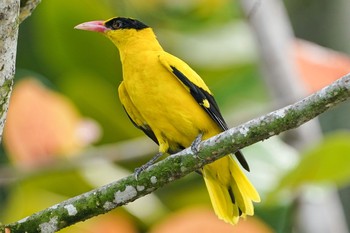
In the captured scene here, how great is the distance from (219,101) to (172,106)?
2.87m

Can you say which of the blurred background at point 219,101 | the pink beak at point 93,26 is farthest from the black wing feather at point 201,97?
the blurred background at point 219,101

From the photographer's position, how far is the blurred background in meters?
5.36

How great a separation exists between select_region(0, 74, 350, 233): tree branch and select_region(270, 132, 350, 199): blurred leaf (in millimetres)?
1990

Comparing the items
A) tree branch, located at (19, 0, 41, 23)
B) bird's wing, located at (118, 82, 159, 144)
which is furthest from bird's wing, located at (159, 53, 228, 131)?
tree branch, located at (19, 0, 41, 23)

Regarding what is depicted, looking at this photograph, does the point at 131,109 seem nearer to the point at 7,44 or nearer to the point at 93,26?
the point at 93,26

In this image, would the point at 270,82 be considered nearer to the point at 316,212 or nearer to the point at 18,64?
the point at 316,212

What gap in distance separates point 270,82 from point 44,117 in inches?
53.4

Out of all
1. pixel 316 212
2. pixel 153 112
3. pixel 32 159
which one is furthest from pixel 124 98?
pixel 316 212

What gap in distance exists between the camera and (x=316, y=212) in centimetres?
578

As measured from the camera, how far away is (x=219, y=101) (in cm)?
658

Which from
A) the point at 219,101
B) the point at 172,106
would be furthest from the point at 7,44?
the point at 219,101

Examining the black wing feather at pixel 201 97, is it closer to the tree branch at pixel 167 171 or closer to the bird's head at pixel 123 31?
the bird's head at pixel 123 31

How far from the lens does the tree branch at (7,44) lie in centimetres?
278

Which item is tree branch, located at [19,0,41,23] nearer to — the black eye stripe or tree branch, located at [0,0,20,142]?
tree branch, located at [0,0,20,142]
